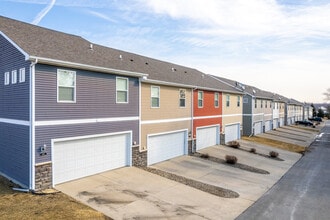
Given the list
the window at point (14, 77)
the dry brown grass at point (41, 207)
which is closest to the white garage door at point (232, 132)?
the dry brown grass at point (41, 207)

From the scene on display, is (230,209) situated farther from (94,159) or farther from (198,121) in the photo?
(198,121)

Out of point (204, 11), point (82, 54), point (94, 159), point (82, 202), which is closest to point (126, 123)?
point (94, 159)

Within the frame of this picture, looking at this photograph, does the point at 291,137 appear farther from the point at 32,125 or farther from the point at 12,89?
the point at 12,89

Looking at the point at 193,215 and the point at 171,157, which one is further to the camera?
the point at 171,157

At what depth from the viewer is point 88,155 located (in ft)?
44.7

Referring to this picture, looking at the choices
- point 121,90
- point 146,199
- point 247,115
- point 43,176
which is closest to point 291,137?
point 247,115

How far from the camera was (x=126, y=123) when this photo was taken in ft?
51.7

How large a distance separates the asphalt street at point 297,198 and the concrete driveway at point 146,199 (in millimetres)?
848

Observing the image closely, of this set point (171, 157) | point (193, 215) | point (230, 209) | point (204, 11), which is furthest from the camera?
point (171, 157)

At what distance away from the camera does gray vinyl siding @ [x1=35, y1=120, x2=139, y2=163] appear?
445 inches

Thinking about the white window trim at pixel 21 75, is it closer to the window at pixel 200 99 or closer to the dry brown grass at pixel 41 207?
the dry brown grass at pixel 41 207

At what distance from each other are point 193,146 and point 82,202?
13.2 m

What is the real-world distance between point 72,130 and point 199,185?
24.2ft

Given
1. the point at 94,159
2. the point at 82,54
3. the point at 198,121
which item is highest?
the point at 82,54
